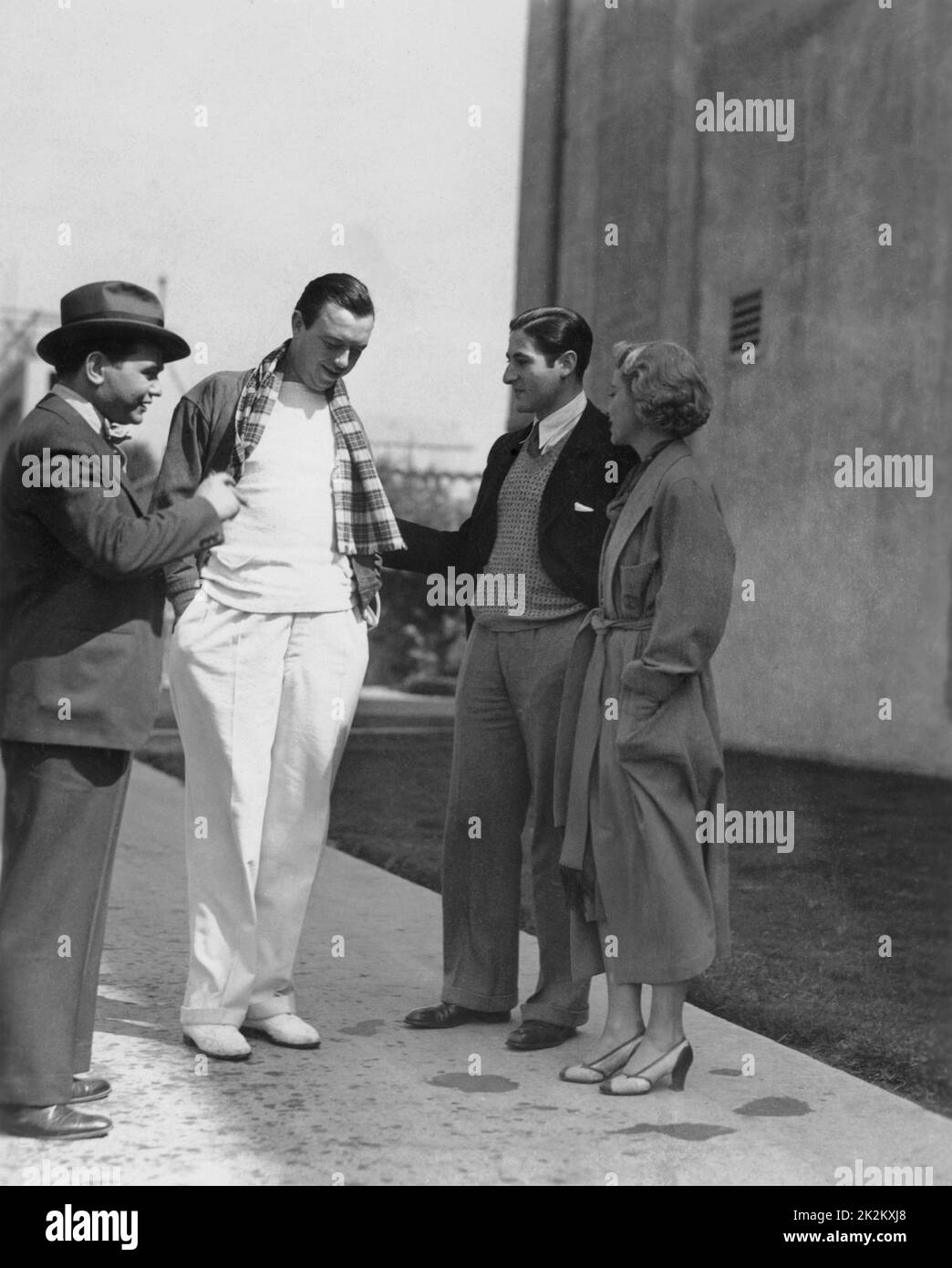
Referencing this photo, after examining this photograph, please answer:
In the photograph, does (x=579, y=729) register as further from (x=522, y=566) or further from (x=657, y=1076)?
Result: (x=657, y=1076)

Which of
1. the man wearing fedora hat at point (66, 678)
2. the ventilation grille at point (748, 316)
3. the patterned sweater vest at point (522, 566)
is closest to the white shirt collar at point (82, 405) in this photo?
the man wearing fedora hat at point (66, 678)

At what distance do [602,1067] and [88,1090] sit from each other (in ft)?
3.98

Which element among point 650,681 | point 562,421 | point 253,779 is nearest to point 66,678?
point 253,779

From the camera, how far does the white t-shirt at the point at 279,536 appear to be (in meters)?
4.17

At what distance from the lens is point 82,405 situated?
11.5 ft

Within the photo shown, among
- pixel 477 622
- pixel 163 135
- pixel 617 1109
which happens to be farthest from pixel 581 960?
pixel 163 135

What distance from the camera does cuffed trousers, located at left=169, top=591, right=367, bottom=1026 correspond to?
4.14 metres

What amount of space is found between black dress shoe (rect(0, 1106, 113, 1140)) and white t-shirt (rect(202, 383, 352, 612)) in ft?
4.40

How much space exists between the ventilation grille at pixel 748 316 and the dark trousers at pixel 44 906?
310 centimetres

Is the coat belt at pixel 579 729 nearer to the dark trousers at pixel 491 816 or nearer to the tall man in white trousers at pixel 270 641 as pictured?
the dark trousers at pixel 491 816

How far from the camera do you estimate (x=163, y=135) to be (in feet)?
14.3

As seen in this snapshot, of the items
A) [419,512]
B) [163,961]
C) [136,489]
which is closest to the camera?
[136,489]

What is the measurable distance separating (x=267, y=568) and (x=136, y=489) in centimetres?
65

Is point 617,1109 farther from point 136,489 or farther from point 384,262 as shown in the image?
point 384,262
